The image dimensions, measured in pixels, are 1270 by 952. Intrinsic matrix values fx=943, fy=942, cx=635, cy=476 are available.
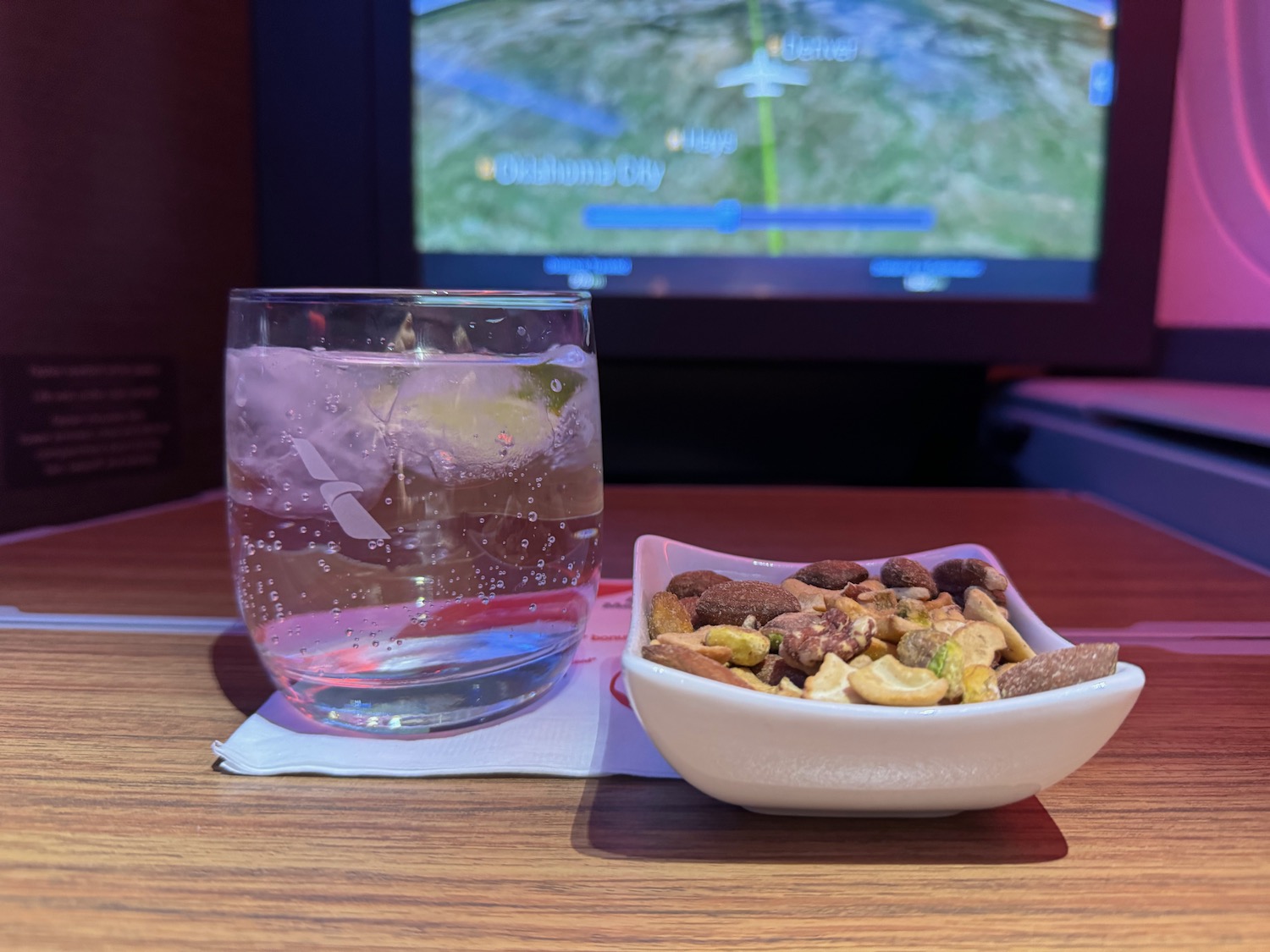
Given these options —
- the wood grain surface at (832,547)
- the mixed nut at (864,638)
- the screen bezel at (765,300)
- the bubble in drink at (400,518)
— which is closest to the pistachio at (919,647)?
the mixed nut at (864,638)

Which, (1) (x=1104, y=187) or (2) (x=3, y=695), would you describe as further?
(1) (x=1104, y=187)

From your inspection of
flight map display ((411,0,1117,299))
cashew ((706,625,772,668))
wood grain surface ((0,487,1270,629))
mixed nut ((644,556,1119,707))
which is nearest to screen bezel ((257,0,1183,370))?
flight map display ((411,0,1117,299))

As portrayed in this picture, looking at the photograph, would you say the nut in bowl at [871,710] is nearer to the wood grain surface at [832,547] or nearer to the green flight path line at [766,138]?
the wood grain surface at [832,547]

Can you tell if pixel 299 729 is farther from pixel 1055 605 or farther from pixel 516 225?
pixel 516 225

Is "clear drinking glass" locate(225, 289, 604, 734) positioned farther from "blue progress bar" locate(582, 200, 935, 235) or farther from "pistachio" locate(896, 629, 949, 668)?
"blue progress bar" locate(582, 200, 935, 235)

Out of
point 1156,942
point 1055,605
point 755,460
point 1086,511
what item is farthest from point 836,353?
point 1156,942

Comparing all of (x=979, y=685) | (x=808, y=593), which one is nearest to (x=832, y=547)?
(x=808, y=593)
